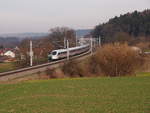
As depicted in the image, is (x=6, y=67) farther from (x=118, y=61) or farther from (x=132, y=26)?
(x=132, y=26)

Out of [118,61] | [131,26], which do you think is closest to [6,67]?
[118,61]

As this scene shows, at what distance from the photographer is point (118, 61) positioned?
34906 millimetres

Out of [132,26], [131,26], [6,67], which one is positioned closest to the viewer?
[6,67]

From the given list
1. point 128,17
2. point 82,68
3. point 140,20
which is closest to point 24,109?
point 82,68

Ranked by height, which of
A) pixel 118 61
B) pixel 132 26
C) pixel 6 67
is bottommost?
pixel 6 67

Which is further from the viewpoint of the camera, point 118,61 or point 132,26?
point 132,26

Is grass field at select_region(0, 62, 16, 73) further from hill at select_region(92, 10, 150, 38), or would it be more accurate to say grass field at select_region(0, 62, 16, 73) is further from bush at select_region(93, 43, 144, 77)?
hill at select_region(92, 10, 150, 38)

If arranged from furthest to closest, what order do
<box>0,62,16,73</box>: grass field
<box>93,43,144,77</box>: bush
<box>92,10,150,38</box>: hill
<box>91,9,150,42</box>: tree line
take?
<box>92,10,150,38</box>: hill
<box>91,9,150,42</box>: tree line
<box>0,62,16,73</box>: grass field
<box>93,43,144,77</box>: bush

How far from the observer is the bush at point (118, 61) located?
1374 inches

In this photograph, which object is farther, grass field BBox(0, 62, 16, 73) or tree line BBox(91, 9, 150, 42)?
tree line BBox(91, 9, 150, 42)

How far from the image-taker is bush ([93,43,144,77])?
1374 inches

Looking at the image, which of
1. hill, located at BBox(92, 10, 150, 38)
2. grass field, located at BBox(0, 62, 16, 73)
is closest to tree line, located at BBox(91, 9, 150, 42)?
hill, located at BBox(92, 10, 150, 38)

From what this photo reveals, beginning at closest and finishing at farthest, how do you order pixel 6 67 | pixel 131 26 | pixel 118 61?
pixel 118 61 → pixel 6 67 → pixel 131 26

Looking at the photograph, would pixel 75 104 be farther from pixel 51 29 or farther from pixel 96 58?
pixel 51 29
